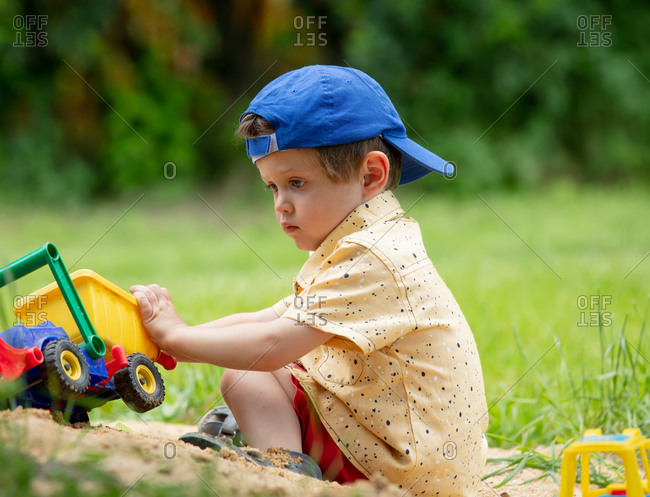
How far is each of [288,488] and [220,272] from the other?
16.5ft

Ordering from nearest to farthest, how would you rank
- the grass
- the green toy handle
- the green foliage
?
the green toy handle, the grass, the green foliage

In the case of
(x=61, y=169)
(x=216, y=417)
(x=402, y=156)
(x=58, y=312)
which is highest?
(x=61, y=169)

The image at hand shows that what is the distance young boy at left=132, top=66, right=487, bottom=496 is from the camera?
1992 mm

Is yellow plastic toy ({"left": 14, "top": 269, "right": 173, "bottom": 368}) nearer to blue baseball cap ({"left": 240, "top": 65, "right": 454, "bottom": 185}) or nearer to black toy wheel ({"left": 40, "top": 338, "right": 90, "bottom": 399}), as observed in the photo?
black toy wheel ({"left": 40, "top": 338, "right": 90, "bottom": 399})

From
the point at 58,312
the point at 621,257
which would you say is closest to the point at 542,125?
the point at 621,257

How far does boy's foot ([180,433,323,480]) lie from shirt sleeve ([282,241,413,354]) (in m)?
0.35

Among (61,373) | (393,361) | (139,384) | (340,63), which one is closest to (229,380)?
(139,384)

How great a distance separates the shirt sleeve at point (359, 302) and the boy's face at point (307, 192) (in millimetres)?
164

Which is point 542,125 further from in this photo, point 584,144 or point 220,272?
point 220,272

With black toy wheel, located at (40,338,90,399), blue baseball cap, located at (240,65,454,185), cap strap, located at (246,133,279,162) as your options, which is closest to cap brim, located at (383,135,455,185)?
blue baseball cap, located at (240,65,454,185)

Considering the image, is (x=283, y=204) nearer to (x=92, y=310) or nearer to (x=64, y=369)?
(x=92, y=310)

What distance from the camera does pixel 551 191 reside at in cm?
994

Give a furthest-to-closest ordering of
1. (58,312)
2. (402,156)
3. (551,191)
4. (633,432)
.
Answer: (551,191) < (402,156) < (58,312) < (633,432)

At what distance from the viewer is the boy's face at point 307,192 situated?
214 centimetres
